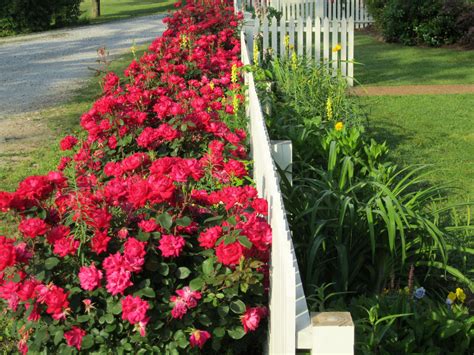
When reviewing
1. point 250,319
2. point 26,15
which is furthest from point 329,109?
point 26,15

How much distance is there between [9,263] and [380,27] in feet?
53.5

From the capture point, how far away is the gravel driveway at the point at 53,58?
37.9 feet

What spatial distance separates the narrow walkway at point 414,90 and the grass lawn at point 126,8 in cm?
1941

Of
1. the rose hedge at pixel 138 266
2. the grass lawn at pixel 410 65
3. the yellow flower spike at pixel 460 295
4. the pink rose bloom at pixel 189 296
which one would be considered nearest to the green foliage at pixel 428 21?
the grass lawn at pixel 410 65

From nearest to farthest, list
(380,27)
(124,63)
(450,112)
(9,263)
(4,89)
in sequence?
(9,263), (450,112), (4,89), (124,63), (380,27)

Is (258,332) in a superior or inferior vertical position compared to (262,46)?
inferior

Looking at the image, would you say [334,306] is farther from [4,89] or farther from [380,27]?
[380,27]

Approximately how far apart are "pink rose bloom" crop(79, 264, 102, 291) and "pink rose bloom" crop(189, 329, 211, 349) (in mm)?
402

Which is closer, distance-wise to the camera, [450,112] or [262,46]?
[450,112]

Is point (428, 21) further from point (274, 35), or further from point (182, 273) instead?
point (182, 273)

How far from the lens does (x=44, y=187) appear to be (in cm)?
296

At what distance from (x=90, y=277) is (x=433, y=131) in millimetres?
6040

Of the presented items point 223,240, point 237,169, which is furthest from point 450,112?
point 223,240

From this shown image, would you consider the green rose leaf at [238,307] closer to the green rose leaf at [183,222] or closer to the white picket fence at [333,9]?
the green rose leaf at [183,222]
